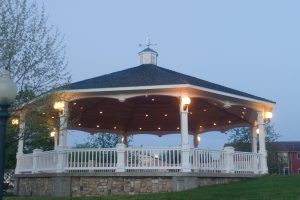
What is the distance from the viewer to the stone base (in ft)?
50.4

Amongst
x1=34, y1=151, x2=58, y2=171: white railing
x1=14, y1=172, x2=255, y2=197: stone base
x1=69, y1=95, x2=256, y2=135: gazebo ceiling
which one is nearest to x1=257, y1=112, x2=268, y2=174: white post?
x1=69, y1=95, x2=256, y2=135: gazebo ceiling

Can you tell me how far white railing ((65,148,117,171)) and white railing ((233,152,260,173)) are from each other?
4868 mm

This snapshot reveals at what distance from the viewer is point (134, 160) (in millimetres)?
15922

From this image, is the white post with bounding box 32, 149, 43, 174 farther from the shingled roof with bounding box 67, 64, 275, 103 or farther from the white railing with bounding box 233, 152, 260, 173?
the white railing with bounding box 233, 152, 260, 173

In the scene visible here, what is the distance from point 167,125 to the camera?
25.6 metres

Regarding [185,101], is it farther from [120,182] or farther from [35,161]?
[35,161]

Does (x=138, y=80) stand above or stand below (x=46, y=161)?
above

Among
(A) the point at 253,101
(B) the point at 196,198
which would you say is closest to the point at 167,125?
(A) the point at 253,101

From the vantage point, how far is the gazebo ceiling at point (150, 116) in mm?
21266

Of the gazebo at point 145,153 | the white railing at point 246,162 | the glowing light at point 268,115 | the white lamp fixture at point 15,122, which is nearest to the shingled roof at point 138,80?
the gazebo at point 145,153

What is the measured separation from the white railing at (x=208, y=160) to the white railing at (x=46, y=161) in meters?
4.97

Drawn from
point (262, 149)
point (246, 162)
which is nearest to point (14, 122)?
point (246, 162)

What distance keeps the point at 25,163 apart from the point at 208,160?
756cm

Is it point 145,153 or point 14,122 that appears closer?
point 14,122
